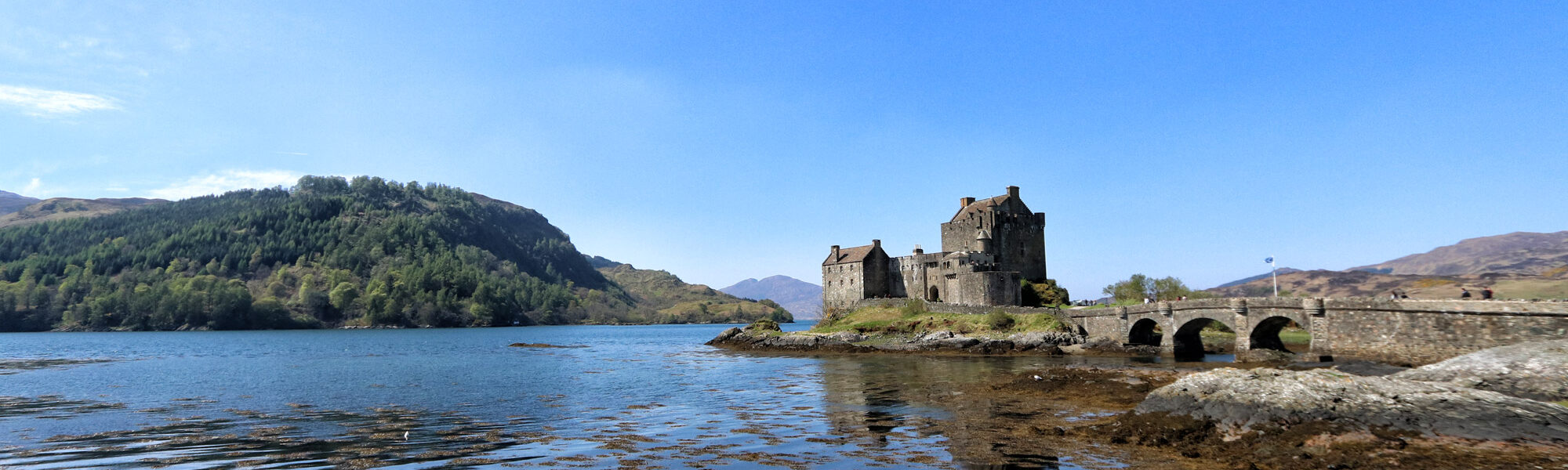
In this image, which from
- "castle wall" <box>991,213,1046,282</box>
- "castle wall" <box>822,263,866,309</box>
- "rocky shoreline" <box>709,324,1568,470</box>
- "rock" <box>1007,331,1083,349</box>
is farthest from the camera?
"castle wall" <box>822,263,866,309</box>

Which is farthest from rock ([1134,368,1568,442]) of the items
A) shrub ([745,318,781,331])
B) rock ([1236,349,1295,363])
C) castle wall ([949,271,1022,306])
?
shrub ([745,318,781,331])

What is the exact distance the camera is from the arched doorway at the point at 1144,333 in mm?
63562

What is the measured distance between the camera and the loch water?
20.1 meters

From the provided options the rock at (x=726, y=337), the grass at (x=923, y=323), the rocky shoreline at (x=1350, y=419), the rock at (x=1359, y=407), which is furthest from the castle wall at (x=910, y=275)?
the rock at (x=1359, y=407)

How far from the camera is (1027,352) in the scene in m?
63.9

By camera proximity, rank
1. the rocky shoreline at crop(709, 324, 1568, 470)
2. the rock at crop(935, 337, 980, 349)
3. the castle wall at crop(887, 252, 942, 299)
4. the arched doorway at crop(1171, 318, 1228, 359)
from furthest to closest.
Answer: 1. the castle wall at crop(887, 252, 942, 299)
2. the rock at crop(935, 337, 980, 349)
3. the arched doorway at crop(1171, 318, 1228, 359)
4. the rocky shoreline at crop(709, 324, 1568, 470)

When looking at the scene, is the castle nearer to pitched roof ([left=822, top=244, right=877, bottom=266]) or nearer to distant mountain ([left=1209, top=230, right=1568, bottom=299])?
pitched roof ([left=822, top=244, right=877, bottom=266])

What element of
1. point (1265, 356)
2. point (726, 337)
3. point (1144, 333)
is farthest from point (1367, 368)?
point (726, 337)

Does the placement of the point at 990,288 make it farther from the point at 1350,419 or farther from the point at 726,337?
the point at 1350,419

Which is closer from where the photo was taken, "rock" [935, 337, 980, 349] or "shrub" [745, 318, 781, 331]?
"rock" [935, 337, 980, 349]

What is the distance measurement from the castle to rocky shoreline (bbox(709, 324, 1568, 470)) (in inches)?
2256

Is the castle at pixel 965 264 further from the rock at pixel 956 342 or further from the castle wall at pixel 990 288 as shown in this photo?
the rock at pixel 956 342

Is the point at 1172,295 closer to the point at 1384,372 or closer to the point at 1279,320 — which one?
the point at 1279,320

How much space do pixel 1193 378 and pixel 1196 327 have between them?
38.4 metres
